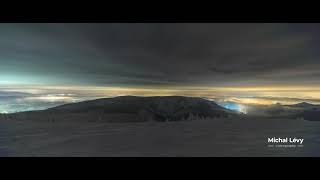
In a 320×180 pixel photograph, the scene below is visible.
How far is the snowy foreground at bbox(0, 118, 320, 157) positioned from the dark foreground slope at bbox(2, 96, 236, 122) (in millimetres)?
65

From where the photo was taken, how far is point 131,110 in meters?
2.69

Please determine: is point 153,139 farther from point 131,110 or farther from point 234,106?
point 234,106

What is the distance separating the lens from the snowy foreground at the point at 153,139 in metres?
Result: 2.61

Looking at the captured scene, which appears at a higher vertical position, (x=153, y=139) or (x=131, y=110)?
(x=131, y=110)

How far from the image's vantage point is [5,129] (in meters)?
2.66

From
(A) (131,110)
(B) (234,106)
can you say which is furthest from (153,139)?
(B) (234,106)

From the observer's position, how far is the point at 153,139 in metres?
2.66

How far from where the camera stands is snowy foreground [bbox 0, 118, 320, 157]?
2.61m

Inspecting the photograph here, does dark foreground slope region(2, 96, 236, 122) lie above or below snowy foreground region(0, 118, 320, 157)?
above

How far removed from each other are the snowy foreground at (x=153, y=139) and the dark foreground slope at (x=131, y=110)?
65 millimetres

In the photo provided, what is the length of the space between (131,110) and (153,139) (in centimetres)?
30

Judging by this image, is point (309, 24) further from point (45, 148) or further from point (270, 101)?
point (45, 148)
